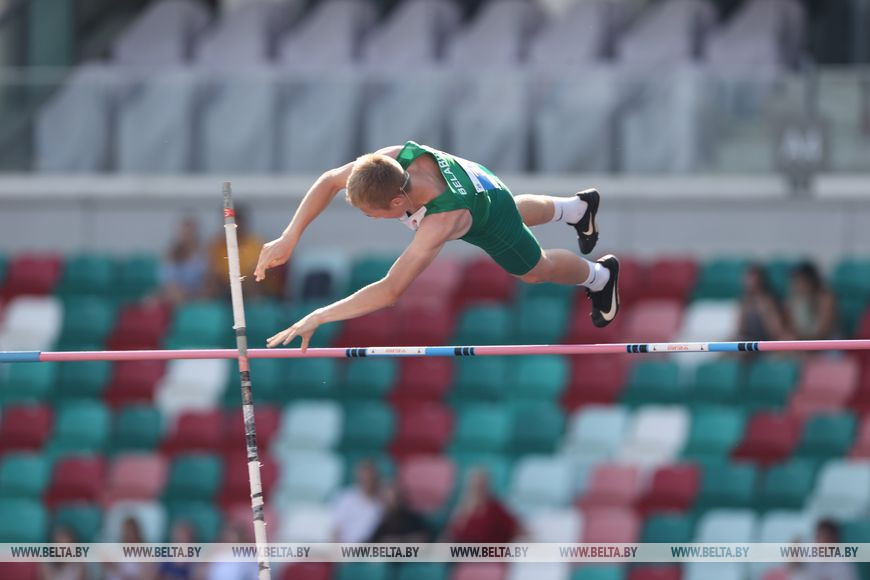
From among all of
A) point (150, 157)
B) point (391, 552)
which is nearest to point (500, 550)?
point (391, 552)

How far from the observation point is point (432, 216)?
7.92 m

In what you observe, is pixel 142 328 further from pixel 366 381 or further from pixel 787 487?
pixel 787 487

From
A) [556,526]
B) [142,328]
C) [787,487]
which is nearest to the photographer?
[787,487]

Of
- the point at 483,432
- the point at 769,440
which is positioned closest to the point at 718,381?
the point at 769,440

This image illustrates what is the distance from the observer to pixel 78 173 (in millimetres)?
15398

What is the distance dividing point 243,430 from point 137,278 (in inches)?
85.2

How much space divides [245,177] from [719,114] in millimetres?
3801

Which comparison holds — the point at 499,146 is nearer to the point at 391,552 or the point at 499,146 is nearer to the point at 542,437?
the point at 542,437

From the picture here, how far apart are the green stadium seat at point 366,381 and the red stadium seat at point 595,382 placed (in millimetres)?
1335

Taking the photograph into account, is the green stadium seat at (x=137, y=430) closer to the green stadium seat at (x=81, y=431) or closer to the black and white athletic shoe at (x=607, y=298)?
the green stadium seat at (x=81, y=431)

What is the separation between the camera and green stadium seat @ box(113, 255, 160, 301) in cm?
1508

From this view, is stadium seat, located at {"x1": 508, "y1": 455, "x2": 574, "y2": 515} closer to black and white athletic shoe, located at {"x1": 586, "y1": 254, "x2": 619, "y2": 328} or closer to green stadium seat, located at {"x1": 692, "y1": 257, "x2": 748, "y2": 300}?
green stadium seat, located at {"x1": 692, "y1": 257, "x2": 748, "y2": 300}

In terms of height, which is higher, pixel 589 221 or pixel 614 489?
pixel 589 221

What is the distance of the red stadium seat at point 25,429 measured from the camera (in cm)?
1403
